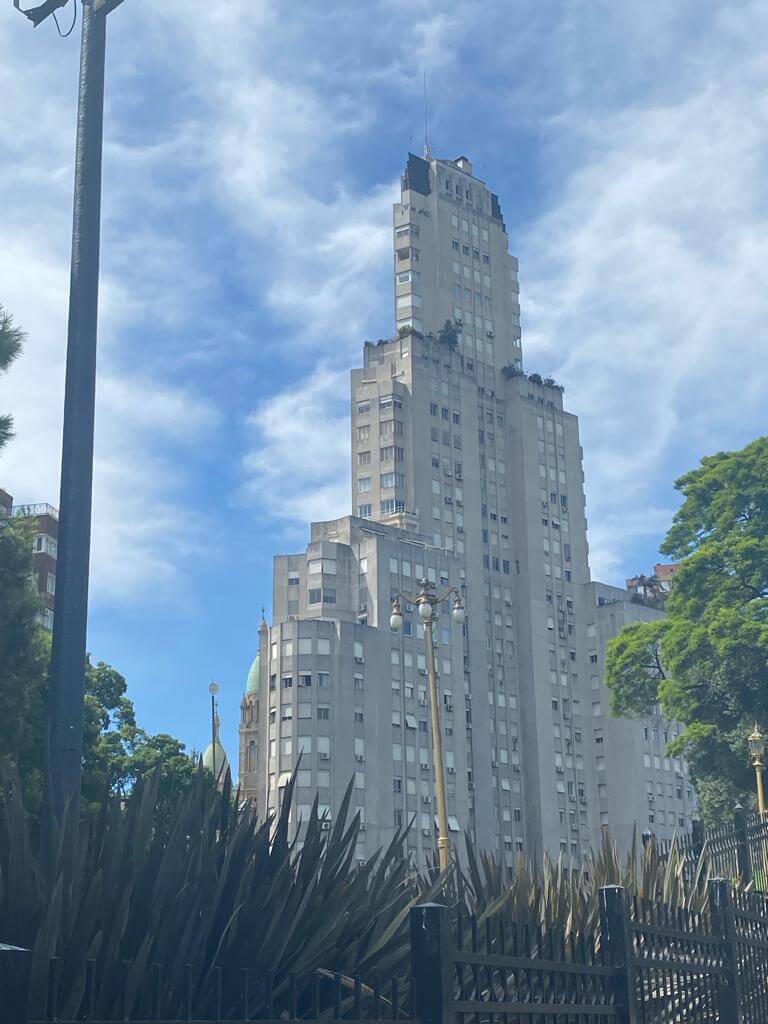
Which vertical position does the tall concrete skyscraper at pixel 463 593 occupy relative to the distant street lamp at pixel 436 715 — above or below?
above

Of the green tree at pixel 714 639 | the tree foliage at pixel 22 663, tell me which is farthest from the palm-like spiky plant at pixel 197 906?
the green tree at pixel 714 639

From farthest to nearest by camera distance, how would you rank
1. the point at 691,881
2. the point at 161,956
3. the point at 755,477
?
the point at 755,477
the point at 691,881
the point at 161,956

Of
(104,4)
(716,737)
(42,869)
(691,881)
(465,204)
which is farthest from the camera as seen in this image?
(465,204)

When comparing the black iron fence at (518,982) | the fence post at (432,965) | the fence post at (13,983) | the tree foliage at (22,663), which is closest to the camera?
the fence post at (13,983)

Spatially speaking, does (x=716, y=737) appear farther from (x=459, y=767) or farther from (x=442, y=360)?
(x=442, y=360)

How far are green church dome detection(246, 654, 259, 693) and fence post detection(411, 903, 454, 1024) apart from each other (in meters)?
103

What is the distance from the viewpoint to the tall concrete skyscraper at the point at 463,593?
89812mm

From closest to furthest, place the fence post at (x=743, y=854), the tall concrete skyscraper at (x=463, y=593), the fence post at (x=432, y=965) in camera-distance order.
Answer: the fence post at (x=432, y=965)
the fence post at (x=743, y=854)
the tall concrete skyscraper at (x=463, y=593)

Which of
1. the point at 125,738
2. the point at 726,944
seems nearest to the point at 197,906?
the point at 726,944

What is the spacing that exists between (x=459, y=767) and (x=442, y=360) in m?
31.8

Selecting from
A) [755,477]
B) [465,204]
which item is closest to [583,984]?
[755,477]

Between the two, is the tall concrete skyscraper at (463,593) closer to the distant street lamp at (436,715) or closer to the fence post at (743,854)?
the distant street lamp at (436,715)

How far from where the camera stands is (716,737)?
3909 centimetres

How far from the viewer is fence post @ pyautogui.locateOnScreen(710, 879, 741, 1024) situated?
760cm
